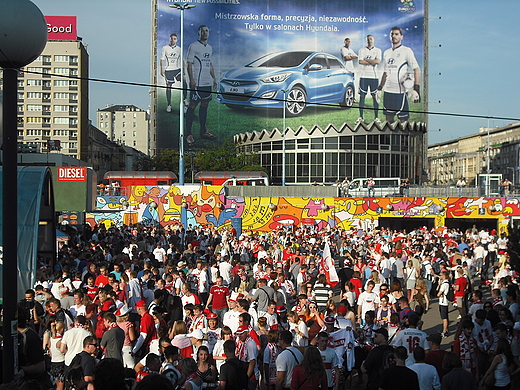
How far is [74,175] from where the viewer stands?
66.4 ft

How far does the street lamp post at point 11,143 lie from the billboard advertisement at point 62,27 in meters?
82.6

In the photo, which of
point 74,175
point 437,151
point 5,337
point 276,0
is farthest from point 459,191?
point 437,151

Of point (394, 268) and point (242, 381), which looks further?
point (394, 268)

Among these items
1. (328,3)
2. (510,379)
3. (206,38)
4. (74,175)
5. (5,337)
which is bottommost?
(510,379)

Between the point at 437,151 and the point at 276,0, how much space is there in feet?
359

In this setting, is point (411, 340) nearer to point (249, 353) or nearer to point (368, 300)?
point (249, 353)

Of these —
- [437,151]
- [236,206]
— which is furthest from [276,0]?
[437,151]

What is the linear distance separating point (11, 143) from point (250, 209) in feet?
100

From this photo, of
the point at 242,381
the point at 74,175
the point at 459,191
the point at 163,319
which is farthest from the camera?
the point at 459,191

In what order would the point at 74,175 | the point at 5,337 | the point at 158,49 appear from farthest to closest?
1. the point at 158,49
2. the point at 74,175
3. the point at 5,337

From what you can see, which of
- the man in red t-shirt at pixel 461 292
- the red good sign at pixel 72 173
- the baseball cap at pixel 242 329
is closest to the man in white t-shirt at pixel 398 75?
the red good sign at pixel 72 173

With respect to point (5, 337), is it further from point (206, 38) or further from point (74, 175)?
point (206, 38)

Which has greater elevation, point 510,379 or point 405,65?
point 405,65

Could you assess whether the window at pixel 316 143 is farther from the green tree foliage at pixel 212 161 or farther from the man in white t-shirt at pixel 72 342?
the man in white t-shirt at pixel 72 342
